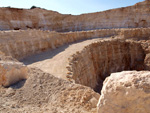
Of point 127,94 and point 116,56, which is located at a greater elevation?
point 127,94

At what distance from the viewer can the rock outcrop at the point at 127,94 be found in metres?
2.58

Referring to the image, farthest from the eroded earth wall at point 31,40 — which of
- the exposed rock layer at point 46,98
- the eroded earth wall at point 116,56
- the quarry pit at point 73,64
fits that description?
the exposed rock layer at point 46,98

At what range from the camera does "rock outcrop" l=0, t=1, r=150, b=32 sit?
21.3 metres

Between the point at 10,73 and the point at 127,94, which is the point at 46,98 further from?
the point at 127,94

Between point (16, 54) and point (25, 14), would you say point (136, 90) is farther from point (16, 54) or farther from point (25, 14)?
point (25, 14)

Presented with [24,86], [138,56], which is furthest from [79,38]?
[24,86]

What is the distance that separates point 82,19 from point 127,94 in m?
24.7

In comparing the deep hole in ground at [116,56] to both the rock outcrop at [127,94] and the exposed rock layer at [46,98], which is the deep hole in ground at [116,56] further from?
the rock outcrop at [127,94]

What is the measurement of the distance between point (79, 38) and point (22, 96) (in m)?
15.3

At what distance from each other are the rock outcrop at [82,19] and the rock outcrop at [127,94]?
64.4 ft

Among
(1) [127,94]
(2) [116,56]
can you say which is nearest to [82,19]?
(2) [116,56]

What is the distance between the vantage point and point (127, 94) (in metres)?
2.63

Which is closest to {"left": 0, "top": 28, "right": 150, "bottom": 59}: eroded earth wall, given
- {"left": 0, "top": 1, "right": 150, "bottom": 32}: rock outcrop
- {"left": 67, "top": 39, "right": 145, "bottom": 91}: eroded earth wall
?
{"left": 67, "top": 39, "right": 145, "bottom": 91}: eroded earth wall

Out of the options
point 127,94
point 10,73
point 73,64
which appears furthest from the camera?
point 73,64
